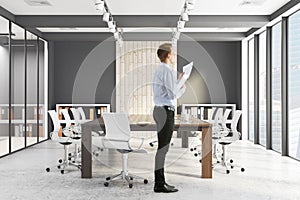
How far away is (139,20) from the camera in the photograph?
895 cm

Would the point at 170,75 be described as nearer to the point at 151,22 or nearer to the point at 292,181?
the point at 292,181

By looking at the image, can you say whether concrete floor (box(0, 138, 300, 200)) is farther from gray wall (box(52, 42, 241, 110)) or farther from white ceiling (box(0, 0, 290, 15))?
gray wall (box(52, 42, 241, 110))

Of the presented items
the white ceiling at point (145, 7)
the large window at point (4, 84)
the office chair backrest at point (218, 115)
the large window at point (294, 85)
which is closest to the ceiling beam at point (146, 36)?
the white ceiling at point (145, 7)

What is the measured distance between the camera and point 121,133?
550 centimetres

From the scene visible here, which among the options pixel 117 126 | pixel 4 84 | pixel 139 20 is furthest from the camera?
pixel 139 20

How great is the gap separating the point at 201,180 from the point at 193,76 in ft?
21.4

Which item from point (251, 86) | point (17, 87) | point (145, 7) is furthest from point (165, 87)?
point (251, 86)

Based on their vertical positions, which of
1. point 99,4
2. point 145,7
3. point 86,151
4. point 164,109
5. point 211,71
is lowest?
point 86,151

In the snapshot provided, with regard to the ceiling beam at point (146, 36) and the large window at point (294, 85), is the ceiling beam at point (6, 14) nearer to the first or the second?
the ceiling beam at point (146, 36)

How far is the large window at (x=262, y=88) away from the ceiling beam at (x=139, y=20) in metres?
1.40

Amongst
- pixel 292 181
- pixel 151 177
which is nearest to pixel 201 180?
pixel 151 177

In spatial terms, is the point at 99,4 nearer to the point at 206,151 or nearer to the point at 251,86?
the point at 206,151

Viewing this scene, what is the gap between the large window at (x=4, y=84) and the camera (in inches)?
322

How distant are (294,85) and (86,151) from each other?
3.93 m
